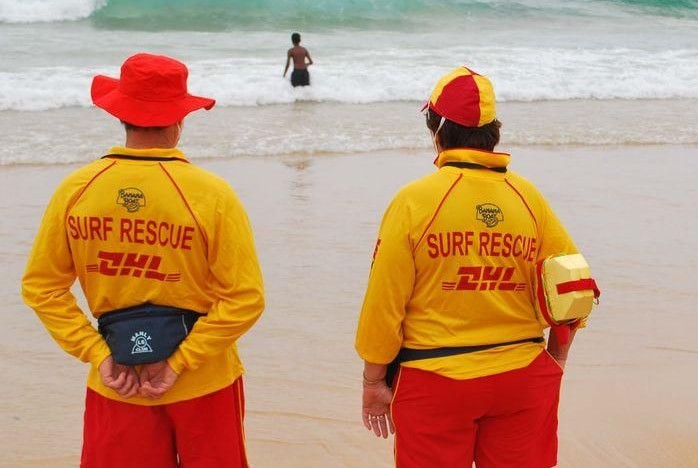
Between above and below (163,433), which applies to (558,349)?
above

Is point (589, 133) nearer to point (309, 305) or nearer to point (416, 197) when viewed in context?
point (309, 305)

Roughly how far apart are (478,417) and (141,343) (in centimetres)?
95

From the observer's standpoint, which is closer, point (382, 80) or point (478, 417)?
point (478, 417)

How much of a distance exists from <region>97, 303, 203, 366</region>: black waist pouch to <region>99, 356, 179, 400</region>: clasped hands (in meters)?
0.03

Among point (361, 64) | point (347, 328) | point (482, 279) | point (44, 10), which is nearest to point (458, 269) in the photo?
point (482, 279)

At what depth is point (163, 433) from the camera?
2.54m

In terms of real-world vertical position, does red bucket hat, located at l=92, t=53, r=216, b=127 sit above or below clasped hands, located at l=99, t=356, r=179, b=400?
above

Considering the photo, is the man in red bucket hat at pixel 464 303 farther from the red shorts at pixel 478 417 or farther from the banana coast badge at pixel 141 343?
the banana coast badge at pixel 141 343

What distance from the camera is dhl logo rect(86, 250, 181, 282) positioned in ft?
7.90

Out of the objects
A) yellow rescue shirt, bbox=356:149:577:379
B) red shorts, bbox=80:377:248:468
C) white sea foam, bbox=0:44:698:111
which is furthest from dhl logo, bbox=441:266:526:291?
white sea foam, bbox=0:44:698:111

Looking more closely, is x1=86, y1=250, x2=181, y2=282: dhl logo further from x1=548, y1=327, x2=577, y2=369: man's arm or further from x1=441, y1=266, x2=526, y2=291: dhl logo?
x1=548, y1=327, x2=577, y2=369: man's arm

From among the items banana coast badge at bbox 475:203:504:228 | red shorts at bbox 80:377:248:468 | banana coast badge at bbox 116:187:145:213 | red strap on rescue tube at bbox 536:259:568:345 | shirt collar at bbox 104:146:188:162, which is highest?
shirt collar at bbox 104:146:188:162

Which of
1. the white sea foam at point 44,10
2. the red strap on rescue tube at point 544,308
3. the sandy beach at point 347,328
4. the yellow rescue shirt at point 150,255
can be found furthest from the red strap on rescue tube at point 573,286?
the white sea foam at point 44,10

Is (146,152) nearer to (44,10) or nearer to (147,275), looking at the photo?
Answer: (147,275)
